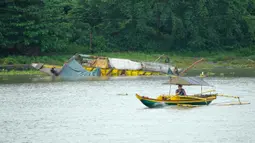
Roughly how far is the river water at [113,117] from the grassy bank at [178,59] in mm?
13955

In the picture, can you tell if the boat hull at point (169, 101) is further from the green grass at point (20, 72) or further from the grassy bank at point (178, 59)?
the grassy bank at point (178, 59)

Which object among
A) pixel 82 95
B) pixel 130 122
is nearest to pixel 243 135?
pixel 130 122

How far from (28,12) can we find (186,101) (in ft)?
97.6

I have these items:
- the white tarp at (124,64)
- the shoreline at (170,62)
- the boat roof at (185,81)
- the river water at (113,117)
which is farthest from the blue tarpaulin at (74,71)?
the boat roof at (185,81)

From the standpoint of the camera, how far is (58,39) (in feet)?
206

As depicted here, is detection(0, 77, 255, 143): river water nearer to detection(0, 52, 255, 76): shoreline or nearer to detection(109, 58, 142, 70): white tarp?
detection(109, 58, 142, 70): white tarp

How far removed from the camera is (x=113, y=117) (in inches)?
1281

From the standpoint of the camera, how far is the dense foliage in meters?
65.3

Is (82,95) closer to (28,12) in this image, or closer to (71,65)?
(71,65)

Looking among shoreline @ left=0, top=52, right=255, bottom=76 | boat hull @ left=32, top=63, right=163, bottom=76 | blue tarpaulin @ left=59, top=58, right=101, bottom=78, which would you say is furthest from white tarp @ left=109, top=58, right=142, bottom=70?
shoreline @ left=0, top=52, right=255, bottom=76

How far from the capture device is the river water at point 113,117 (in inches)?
1085

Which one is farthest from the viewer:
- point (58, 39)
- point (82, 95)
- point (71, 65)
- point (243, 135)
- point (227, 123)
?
point (58, 39)

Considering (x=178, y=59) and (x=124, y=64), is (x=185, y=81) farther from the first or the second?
(x=178, y=59)

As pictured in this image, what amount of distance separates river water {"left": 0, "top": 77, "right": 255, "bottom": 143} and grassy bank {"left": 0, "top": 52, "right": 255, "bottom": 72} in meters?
14.0
